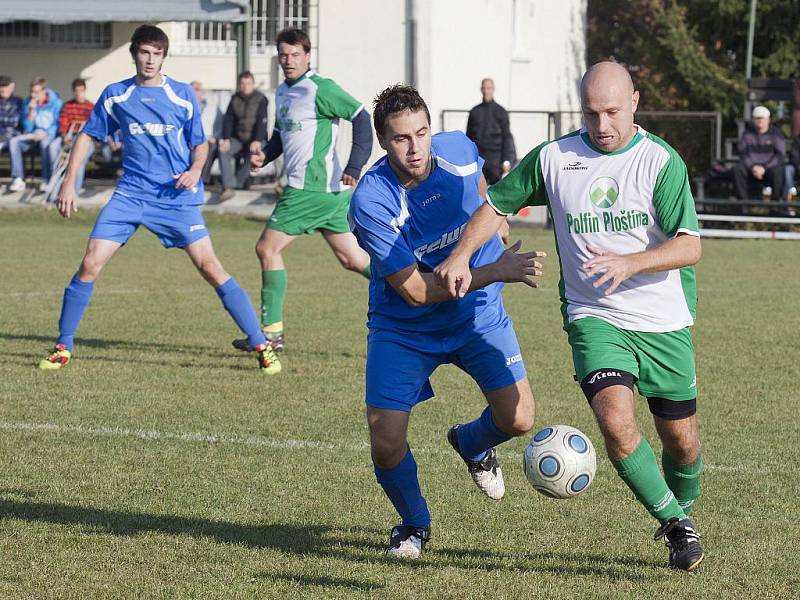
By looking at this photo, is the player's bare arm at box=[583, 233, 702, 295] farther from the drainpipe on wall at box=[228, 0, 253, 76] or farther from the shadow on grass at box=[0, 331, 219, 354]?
the drainpipe on wall at box=[228, 0, 253, 76]

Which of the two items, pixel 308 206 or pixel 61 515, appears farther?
pixel 308 206

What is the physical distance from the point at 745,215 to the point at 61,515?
1562cm

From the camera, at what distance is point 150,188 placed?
9.41 metres

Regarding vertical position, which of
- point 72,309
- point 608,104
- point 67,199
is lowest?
point 72,309

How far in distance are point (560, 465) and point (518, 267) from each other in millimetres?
721

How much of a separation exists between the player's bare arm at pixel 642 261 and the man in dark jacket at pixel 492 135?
15199 millimetres

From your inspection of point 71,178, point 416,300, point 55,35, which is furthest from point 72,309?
point 55,35

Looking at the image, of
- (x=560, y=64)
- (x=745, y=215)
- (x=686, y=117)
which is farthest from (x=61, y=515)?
(x=560, y=64)

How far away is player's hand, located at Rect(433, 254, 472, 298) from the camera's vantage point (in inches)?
188

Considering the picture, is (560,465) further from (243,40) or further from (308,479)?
(243,40)

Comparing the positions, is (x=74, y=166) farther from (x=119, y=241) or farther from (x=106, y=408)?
(x=106, y=408)

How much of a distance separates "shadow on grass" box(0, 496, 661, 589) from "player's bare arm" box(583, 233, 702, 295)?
43.2 inches

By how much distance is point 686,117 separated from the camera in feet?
74.6

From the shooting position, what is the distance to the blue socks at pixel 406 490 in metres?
5.18
